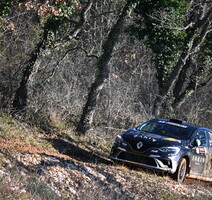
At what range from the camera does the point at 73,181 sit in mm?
10250

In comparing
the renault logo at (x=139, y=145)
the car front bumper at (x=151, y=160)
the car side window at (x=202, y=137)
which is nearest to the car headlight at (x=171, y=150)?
the car front bumper at (x=151, y=160)

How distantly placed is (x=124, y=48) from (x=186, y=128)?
1438 centimetres

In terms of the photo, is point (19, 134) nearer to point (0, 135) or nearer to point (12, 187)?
point (0, 135)

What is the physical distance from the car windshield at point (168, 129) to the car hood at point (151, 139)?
40 cm

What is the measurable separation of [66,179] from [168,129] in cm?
476

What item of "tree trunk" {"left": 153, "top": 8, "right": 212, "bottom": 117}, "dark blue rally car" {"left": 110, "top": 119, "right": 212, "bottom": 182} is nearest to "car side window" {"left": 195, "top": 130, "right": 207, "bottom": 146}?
"dark blue rally car" {"left": 110, "top": 119, "right": 212, "bottom": 182}

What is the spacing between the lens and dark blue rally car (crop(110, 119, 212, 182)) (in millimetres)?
12508

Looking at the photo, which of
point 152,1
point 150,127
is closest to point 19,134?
point 150,127

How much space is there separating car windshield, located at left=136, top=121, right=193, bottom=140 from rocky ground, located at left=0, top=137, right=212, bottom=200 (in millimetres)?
1456

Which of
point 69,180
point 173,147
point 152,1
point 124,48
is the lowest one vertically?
point 69,180

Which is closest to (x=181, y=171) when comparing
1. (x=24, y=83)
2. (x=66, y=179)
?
(x=66, y=179)

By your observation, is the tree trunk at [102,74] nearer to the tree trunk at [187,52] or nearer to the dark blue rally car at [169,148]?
the dark blue rally car at [169,148]

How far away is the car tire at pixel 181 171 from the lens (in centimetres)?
1262

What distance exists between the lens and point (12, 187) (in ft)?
25.9
